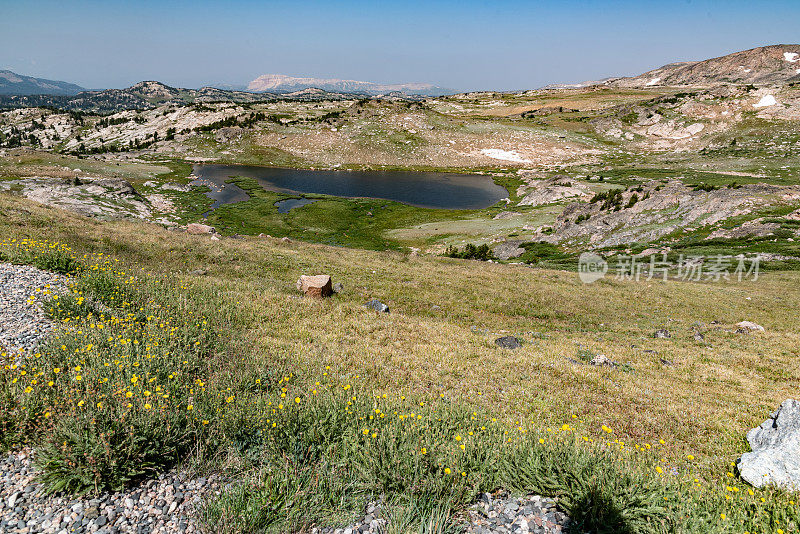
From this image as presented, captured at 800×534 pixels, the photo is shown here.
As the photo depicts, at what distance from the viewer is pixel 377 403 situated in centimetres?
862

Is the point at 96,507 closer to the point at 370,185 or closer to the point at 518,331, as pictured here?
the point at 518,331

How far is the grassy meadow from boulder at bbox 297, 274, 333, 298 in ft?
6.73

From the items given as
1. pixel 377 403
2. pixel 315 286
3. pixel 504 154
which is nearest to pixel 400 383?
pixel 377 403

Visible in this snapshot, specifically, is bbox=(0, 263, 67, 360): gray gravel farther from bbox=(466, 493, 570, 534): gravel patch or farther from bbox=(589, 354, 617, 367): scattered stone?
bbox=(589, 354, 617, 367): scattered stone

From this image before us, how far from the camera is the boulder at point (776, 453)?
7.09m

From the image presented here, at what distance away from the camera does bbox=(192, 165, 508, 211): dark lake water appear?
8994cm

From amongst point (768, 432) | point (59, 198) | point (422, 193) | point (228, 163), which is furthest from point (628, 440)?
point (228, 163)

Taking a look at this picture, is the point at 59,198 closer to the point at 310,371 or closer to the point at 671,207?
the point at 310,371

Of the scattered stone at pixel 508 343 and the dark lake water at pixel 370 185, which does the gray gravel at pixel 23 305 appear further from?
the dark lake water at pixel 370 185

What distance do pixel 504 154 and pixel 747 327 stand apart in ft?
409

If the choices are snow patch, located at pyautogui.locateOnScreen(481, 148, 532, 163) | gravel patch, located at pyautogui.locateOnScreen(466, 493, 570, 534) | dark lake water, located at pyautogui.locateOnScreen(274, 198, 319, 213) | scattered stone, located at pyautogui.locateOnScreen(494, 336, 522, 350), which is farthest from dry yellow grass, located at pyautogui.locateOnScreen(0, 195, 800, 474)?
snow patch, located at pyautogui.locateOnScreen(481, 148, 532, 163)

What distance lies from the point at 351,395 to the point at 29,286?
1204 centimetres
